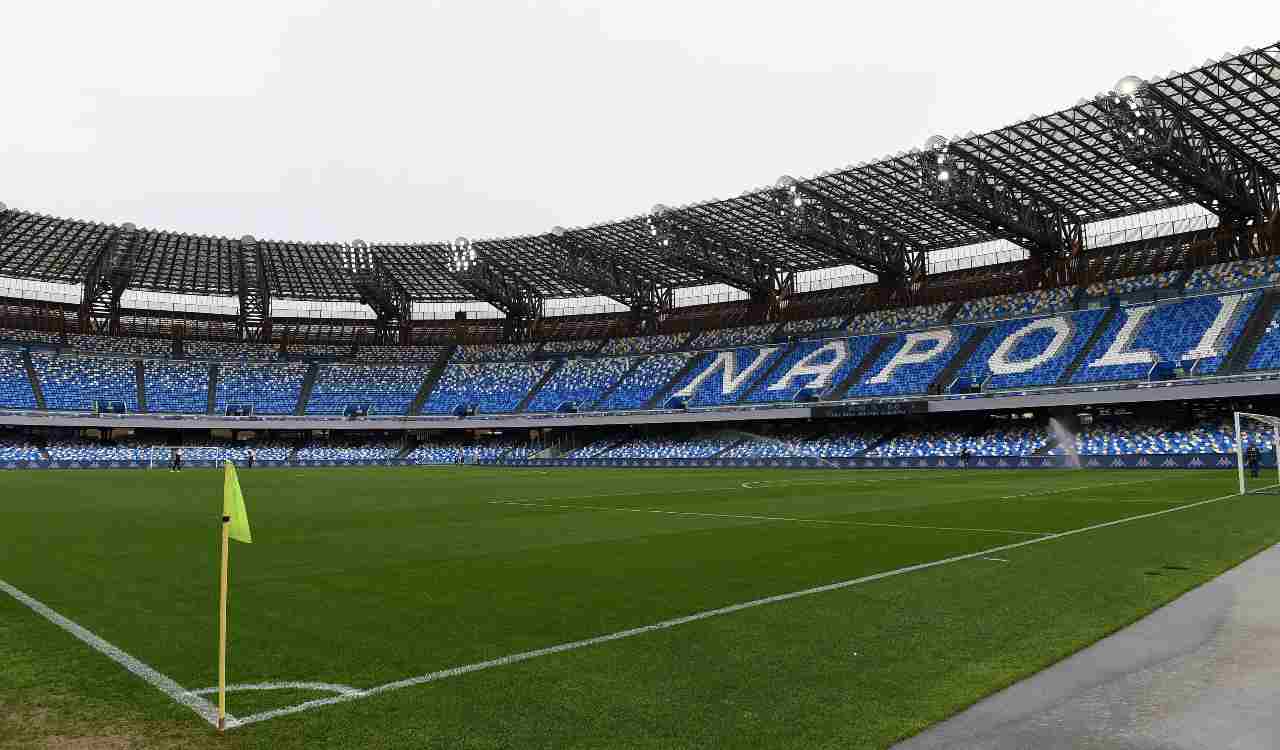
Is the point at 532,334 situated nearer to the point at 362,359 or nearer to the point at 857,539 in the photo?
the point at 362,359

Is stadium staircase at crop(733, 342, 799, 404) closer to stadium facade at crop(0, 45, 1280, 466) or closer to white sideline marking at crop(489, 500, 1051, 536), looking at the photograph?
stadium facade at crop(0, 45, 1280, 466)

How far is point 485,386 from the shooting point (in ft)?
263

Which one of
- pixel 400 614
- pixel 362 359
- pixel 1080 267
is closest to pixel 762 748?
pixel 400 614

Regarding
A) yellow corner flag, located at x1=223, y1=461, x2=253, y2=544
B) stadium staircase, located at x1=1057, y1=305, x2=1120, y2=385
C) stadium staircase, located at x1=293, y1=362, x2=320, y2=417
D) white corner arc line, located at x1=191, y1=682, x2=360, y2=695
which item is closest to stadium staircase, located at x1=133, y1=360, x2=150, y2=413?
stadium staircase, located at x1=293, y1=362, x2=320, y2=417

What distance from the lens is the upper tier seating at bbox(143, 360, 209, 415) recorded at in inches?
2854

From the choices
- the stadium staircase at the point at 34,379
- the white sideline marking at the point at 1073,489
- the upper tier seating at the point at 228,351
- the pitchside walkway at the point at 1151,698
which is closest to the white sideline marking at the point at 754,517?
the pitchside walkway at the point at 1151,698

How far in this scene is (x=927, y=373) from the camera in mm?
57875

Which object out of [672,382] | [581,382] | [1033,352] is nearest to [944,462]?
[1033,352]

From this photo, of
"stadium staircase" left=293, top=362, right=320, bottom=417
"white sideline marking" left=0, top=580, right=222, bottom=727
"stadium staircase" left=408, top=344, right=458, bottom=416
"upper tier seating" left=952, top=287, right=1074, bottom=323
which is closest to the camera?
"white sideline marking" left=0, top=580, right=222, bottom=727

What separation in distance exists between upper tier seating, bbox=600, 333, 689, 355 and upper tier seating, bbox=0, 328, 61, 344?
4909cm

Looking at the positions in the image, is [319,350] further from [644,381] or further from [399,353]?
[644,381]

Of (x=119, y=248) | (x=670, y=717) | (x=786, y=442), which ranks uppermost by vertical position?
(x=119, y=248)

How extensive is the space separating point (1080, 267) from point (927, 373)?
14090 millimetres

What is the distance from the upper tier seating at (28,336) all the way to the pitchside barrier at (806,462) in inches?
836
